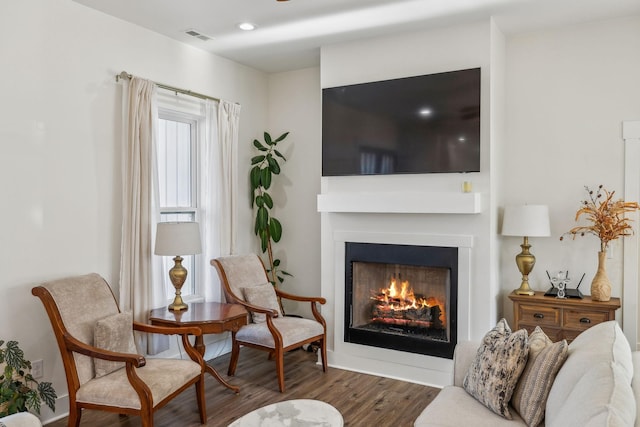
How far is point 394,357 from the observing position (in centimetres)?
423

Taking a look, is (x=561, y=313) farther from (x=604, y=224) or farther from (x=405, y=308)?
(x=405, y=308)

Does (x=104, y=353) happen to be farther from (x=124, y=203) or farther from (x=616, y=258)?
(x=616, y=258)

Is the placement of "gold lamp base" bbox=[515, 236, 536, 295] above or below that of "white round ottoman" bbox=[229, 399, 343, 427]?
above

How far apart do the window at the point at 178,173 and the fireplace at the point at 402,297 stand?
1.50m

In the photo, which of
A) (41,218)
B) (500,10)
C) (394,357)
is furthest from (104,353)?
(500,10)

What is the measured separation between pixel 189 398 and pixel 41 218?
5.48 feet

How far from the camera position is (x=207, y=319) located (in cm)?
367

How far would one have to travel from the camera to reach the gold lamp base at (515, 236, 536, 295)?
4008 millimetres

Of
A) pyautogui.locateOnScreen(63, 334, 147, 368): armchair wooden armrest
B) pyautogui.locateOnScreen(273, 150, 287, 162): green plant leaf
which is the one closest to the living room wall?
pyautogui.locateOnScreen(273, 150, 287, 162): green plant leaf

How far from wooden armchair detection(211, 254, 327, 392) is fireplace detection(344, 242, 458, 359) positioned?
0.37 metres

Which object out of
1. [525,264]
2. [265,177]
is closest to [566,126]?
[525,264]

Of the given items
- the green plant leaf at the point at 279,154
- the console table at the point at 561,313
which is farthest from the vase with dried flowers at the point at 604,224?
→ the green plant leaf at the point at 279,154

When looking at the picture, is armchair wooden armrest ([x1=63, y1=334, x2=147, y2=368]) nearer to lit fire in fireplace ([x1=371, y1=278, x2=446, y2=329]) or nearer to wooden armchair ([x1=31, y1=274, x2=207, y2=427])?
wooden armchair ([x1=31, y1=274, x2=207, y2=427])

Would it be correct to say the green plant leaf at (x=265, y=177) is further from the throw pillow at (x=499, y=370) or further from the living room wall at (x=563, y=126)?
the throw pillow at (x=499, y=370)
